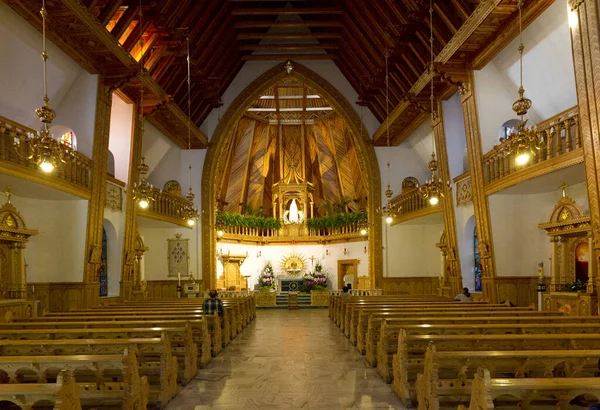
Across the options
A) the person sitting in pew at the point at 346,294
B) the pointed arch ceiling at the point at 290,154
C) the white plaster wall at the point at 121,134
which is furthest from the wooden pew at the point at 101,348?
the pointed arch ceiling at the point at 290,154

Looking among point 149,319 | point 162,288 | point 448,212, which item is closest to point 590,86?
point 448,212

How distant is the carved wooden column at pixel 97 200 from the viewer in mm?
13203

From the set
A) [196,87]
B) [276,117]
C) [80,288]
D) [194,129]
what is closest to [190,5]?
[196,87]

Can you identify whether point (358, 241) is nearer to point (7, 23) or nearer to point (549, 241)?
point (549, 241)

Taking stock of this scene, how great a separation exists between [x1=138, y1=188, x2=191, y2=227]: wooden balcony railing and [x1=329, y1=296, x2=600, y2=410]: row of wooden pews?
10338mm

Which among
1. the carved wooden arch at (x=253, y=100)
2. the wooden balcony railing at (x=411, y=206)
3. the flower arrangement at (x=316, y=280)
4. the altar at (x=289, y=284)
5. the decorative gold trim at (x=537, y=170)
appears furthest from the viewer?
the altar at (x=289, y=284)

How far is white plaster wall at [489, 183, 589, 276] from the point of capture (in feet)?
44.3

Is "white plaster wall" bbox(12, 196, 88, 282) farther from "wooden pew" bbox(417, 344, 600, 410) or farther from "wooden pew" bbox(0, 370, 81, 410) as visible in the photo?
"wooden pew" bbox(417, 344, 600, 410)

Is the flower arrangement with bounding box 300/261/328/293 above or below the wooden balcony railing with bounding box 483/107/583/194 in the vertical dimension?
below

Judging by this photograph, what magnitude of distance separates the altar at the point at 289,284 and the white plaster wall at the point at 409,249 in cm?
482

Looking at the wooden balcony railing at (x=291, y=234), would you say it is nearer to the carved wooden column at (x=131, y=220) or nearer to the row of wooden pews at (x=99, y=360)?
the carved wooden column at (x=131, y=220)

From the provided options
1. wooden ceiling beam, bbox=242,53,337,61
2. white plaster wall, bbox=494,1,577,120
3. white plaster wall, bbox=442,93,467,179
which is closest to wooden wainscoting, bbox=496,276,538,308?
white plaster wall, bbox=442,93,467,179

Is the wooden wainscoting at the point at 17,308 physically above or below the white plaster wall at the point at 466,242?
below

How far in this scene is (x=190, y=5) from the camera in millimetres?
16125
